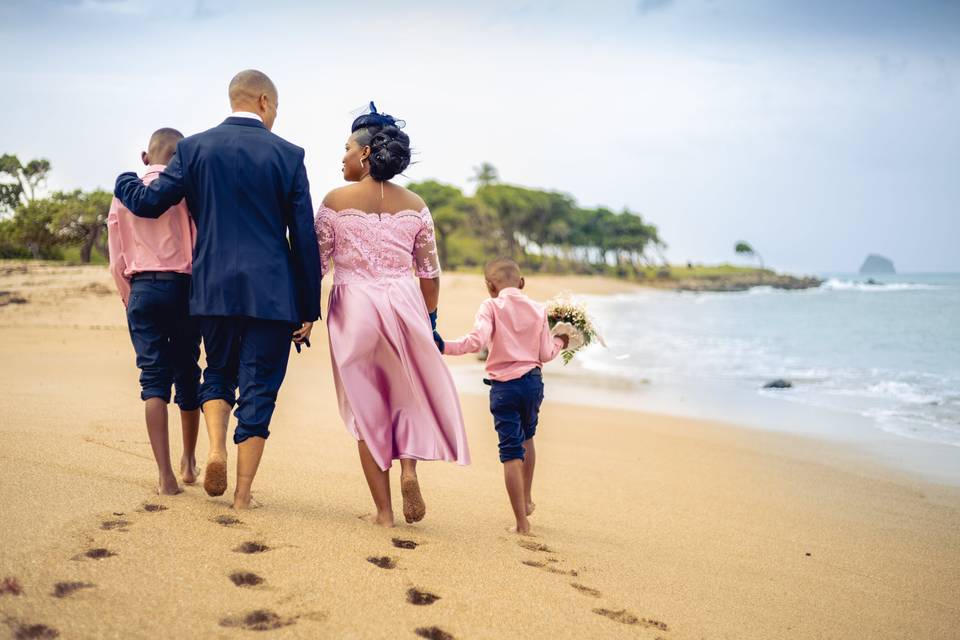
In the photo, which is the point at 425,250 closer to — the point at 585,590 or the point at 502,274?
the point at 502,274

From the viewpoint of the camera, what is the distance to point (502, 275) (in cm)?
477

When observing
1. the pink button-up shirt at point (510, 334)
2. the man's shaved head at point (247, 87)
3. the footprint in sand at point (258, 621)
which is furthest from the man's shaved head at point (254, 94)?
the footprint in sand at point (258, 621)

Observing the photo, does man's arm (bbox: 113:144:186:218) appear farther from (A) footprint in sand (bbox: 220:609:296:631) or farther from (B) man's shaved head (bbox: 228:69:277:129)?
(A) footprint in sand (bbox: 220:609:296:631)

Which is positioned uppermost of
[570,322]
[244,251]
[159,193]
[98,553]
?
[159,193]

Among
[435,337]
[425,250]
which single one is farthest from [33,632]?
[425,250]

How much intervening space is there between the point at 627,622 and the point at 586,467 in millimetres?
3539

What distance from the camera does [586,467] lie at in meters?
6.68

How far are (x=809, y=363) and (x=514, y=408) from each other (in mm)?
15644

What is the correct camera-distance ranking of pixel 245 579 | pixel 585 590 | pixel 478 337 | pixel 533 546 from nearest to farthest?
pixel 245 579 < pixel 585 590 < pixel 533 546 < pixel 478 337

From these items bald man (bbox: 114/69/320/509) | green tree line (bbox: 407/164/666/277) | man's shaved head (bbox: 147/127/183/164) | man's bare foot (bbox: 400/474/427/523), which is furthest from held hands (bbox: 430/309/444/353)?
green tree line (bbox: 407/164/666/277)

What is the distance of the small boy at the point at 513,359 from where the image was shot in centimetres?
454

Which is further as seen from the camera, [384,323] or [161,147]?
[161,147]

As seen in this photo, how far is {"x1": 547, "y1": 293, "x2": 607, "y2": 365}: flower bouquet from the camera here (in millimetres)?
4977

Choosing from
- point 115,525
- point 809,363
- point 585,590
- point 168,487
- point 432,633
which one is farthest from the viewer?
point 809,363
